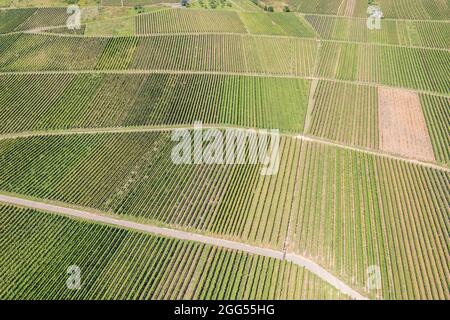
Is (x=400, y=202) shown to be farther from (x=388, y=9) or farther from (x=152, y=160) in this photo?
(x=388, y=9)

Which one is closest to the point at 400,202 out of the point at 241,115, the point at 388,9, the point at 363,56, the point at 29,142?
the point at 241,115

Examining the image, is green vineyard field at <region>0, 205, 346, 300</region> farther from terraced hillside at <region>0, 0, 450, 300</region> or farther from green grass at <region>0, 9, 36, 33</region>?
green grass at <region>0, 9, 36, 33</region>

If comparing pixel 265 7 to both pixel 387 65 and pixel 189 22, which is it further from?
pixel 387 65

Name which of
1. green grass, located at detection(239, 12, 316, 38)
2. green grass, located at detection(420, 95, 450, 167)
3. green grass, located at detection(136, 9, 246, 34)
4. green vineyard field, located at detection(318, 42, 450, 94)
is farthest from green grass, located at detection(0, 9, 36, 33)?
green grass, located at detection(420, 95, 450, 167)

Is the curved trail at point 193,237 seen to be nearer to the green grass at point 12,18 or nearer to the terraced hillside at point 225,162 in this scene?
the terraced hillside at point 225,162

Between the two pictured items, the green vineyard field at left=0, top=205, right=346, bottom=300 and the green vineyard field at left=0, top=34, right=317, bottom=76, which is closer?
the green vineyard field at left=0, top=205, right=346, bottom=300

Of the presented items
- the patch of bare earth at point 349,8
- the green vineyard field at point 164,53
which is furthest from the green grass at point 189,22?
the patch of bare earth at point 349,8

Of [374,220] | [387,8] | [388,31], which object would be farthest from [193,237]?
[387,8]
